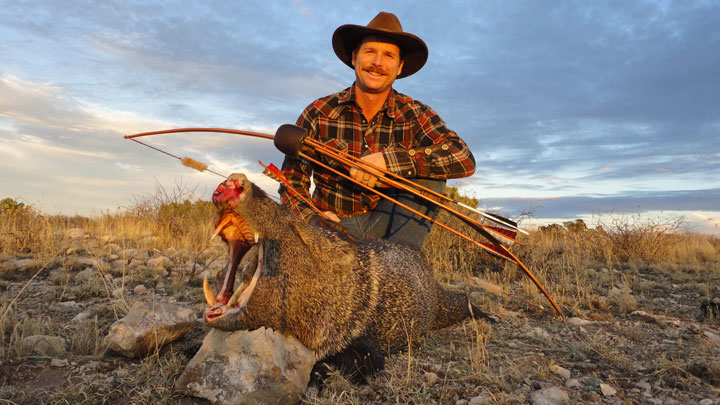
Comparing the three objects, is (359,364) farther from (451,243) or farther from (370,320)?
(451,243)

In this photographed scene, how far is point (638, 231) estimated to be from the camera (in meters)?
9.13

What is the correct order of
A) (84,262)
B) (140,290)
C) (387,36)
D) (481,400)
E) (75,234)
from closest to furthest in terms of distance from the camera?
(481,400) < (387,36) < (140,290) < (84,262) < (75,234)

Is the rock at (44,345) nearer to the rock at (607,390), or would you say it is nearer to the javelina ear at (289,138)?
the javelina ear at (289,138)

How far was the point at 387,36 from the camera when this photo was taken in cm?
471

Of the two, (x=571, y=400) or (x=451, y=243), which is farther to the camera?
(x=451, y=243)

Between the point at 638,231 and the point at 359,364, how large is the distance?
329 inches

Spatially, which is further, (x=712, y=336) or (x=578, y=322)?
(x=578, y=322)

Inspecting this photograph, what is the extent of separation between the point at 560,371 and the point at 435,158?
7.00 ft

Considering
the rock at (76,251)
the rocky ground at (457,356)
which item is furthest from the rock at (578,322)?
the rock at (76,251)

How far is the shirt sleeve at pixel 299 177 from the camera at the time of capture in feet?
14.8

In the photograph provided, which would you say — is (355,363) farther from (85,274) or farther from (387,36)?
(85,274)

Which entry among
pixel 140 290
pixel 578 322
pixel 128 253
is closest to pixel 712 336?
pixel 578 322

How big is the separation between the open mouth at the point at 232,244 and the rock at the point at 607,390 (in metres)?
2.13

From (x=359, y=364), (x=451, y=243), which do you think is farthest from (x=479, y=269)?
(x=359, y=364)
